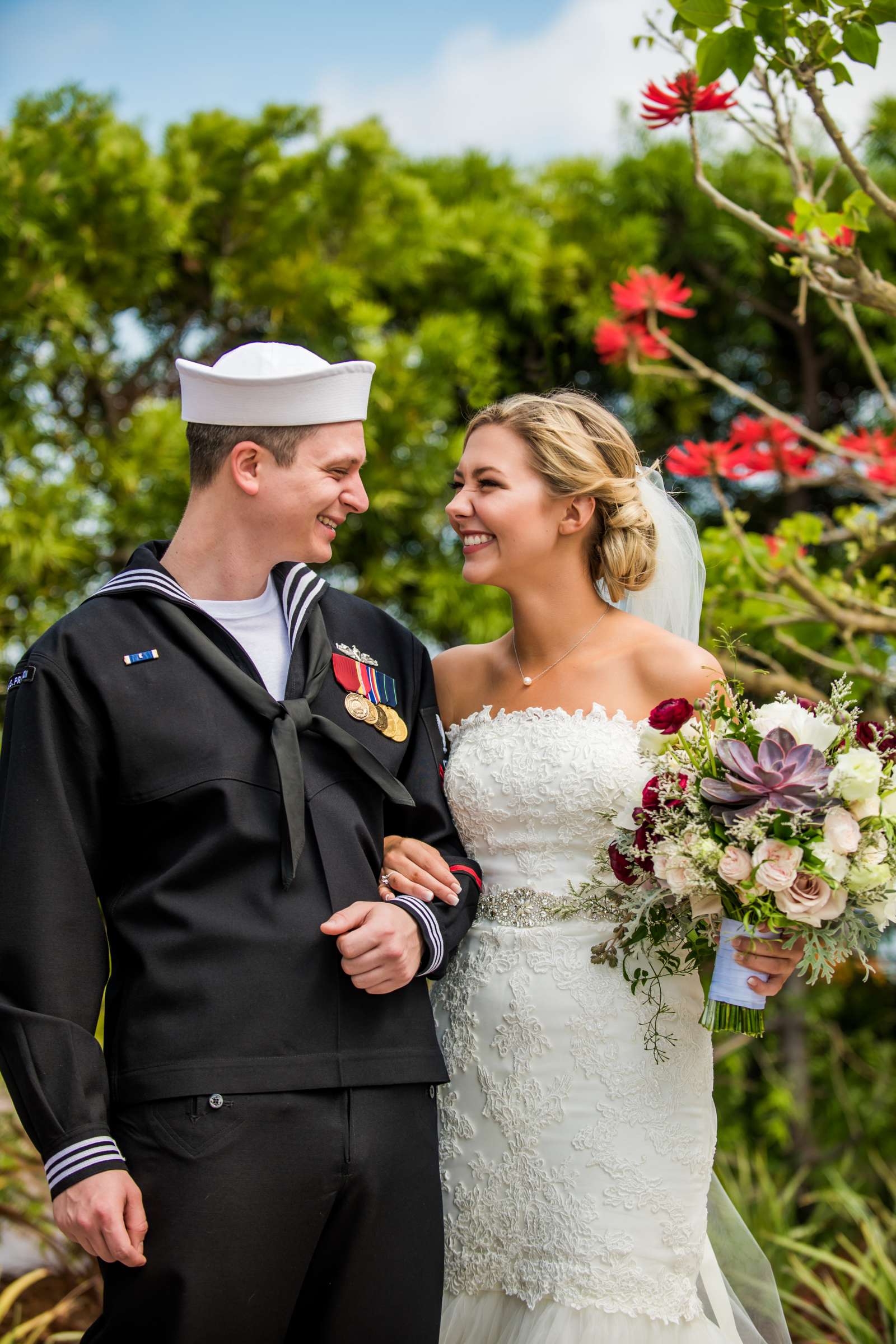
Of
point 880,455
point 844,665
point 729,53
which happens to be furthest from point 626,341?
point 729,53

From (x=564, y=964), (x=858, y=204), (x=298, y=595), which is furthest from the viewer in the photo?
(x=858, y=204)

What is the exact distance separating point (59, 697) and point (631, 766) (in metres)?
1.27

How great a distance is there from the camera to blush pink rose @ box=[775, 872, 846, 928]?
7.17ft

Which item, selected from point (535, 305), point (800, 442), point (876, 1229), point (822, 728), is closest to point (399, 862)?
point (822, 728)

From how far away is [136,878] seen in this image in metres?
2.20

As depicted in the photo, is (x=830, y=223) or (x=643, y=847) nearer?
(x=643, y=847)

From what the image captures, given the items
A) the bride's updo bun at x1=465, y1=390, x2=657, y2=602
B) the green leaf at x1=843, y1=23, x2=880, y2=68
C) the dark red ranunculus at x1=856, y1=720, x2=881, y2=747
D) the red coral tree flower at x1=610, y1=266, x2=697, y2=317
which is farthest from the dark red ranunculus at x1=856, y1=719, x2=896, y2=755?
the red coral tree flower at x1=610, y1=266, x2=697, y2=317

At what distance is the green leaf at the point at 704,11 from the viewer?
2.44m

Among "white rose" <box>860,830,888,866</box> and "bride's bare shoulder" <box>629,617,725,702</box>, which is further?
"bride's bare shoulder" <box>629,617,725,702</box>

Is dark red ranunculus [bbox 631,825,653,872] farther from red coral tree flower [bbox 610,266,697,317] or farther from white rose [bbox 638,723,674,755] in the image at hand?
red coral tree flower [bbox 610,266,697,317]

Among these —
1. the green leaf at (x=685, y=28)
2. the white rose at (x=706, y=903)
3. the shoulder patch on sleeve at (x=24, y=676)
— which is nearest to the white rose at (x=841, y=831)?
the white rose at (x=706, y=903)

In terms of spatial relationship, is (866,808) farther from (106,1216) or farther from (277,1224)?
(106,1216)

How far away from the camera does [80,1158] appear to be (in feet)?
6.39

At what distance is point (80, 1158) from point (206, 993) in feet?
1.08
